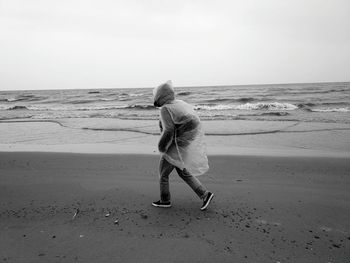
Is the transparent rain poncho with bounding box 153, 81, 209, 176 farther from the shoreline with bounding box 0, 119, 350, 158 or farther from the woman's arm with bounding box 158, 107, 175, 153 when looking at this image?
the shoreline with bounding box 0, 119, 350, 158

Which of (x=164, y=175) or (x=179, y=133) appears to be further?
(x=164, y=175)

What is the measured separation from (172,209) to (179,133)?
100 centimetres

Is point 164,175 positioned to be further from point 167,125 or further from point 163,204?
point 167,125

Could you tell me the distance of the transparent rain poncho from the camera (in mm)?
3371

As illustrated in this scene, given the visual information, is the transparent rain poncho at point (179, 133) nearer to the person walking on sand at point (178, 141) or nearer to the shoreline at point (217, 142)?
the person walking on sand at point (178, 141)

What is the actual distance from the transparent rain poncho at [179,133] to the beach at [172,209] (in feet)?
2.12

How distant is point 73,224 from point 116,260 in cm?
95

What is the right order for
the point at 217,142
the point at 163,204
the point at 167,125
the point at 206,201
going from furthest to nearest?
the point at 217,142
the point at 163,204
the point at 206,201
the point at 167,125

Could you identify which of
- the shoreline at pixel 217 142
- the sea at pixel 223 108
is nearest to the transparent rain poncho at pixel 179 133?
the shoreline at pixel 217 142

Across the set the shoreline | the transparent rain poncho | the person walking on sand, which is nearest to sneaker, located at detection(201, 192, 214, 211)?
the person walking on sand

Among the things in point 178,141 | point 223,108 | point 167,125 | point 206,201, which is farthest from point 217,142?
point 223,108

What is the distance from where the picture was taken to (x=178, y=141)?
3510mm

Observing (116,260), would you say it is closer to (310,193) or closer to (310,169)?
(310,193)

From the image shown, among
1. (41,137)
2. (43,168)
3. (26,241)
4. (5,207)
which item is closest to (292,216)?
(26,241)
